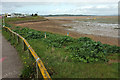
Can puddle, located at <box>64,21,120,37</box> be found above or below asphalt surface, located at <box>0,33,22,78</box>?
above

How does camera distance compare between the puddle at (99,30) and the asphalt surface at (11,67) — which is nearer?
the asphalt surface at (11,67)

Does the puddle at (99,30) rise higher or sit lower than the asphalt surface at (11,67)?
higher

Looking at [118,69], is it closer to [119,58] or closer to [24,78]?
[119,58]

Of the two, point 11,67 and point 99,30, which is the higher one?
point 99,30

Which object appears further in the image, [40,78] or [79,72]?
[79,72]

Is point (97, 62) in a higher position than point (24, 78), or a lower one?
higher

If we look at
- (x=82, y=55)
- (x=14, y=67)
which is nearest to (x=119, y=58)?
(x=82, y=55)

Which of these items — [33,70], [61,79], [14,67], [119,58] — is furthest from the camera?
[119,58]

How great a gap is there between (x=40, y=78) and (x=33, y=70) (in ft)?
2.03

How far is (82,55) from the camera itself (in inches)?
215

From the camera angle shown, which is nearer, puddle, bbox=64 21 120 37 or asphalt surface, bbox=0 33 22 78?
asphalt surface, bbox=0 33 22 78

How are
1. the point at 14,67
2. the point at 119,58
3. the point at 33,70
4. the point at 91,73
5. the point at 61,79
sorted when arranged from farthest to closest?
the point at 119,58 → the point at 14,67 → the point at 33,70 → the point at 91,73 → the point at 61,79

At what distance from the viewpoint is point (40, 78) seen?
366 centimetres

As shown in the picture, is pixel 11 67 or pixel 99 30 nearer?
pixel 11 67
